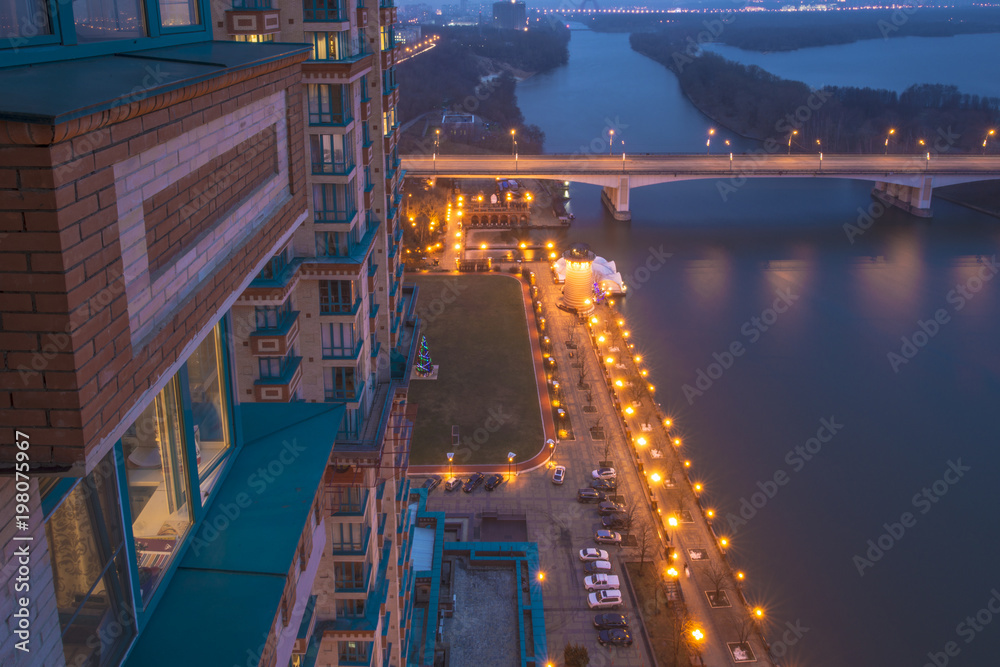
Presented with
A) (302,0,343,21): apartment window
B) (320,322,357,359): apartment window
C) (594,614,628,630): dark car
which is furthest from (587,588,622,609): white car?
(302,0,343,21): apartment window

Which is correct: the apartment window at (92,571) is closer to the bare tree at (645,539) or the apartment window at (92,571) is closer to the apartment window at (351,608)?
the apartment window at (351,608)

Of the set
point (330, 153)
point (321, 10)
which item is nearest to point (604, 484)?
point (330, 153)

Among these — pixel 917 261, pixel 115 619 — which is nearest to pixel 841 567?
pixel 115 619

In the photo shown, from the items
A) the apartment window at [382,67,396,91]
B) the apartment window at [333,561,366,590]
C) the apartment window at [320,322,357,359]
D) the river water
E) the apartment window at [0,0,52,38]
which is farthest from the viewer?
the river water

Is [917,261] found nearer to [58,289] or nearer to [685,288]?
[685,288]

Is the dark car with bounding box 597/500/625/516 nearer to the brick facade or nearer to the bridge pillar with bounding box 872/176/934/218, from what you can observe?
the brick facade

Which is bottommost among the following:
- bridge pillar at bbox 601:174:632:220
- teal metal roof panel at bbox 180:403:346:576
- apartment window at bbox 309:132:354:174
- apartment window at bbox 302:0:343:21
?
bridge pillar at bbox 601:174:632:220

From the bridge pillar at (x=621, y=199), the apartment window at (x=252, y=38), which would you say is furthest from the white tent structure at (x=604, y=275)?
the apartment window at (x=252, y=38)
